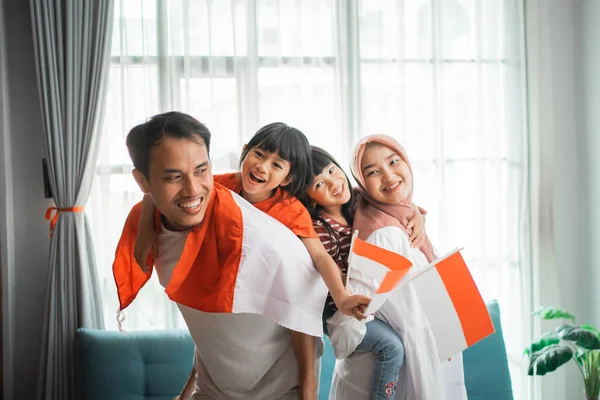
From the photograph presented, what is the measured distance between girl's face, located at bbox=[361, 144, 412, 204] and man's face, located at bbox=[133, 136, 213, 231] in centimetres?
50

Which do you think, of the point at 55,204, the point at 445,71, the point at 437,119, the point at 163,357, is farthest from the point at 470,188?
the point at 55,204

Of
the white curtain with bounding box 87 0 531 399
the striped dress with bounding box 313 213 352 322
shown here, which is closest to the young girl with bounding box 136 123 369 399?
the striped dress with bounding box 313 213 352 322

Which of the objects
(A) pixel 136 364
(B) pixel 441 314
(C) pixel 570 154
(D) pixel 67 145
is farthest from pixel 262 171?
(C) pixel 570 154

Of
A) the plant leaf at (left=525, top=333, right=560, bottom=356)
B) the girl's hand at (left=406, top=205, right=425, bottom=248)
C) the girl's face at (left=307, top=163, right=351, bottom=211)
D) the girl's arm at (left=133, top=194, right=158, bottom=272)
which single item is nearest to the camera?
the girl's arm at (left=133, top=194, right=158, bottom=272)

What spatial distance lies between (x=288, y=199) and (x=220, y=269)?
0.25 m

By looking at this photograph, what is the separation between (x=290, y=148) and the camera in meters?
1.39

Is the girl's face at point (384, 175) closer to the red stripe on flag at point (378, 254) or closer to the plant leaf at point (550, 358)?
the red stripe on flag at point (378, 254)

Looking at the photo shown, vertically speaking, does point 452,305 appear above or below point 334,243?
below

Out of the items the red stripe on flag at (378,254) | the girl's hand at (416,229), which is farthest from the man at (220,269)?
the girl's hand at (416,229)

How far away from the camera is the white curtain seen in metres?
2.83

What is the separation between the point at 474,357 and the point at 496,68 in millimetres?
1440

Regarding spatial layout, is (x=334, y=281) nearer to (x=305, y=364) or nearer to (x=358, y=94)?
(x=305, y=364)

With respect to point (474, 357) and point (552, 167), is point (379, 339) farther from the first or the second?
point (552, 167)

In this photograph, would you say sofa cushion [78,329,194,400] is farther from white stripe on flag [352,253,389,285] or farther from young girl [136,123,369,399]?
white stripe on flag [352,253,389,285]
